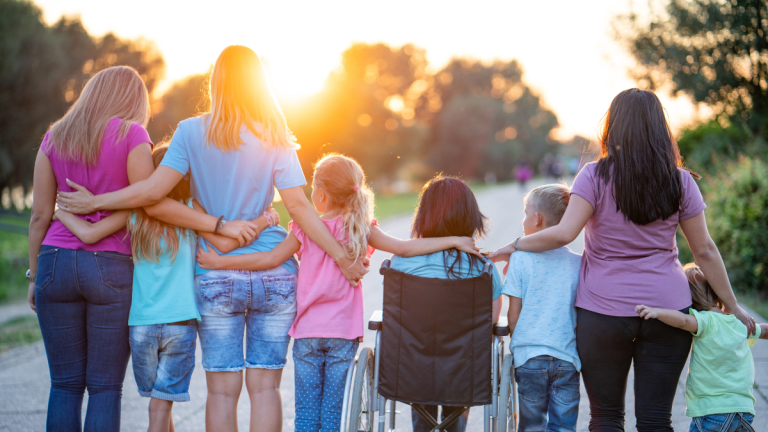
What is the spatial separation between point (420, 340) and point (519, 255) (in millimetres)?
615

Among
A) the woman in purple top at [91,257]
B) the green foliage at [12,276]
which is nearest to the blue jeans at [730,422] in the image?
the woman in purple top at [91,257]

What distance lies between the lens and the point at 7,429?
3.67 m

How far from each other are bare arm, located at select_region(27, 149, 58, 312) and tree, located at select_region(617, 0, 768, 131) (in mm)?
13946

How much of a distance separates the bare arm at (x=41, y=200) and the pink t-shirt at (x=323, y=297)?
107cm

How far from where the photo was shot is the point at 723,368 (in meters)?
2.54

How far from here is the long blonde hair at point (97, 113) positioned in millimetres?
2473

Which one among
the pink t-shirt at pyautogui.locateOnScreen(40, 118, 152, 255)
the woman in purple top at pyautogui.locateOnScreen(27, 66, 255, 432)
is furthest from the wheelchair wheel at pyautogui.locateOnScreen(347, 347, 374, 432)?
the pink t-shirt at pyautogui.locateOnScreen(40, 118, 152, 255)

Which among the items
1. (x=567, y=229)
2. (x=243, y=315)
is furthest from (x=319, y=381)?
(x=567, y=229)

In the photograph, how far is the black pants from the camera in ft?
8.00

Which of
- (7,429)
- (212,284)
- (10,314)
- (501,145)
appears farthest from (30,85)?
(501,145)

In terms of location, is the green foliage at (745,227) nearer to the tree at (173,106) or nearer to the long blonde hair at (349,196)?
the long blonde hair at (349,196)

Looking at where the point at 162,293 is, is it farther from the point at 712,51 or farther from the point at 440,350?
the point at 712,51

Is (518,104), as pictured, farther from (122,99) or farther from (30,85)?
(122,99)

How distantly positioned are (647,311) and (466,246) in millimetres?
795
